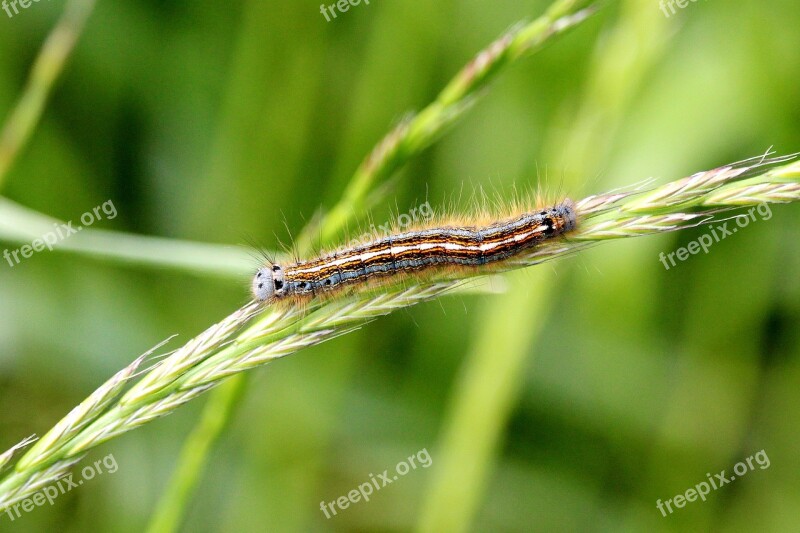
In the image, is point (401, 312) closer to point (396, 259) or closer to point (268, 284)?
point (396, 259)

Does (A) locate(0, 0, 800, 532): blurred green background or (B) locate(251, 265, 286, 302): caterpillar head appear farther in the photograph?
(A) locate(0, 0, 800, 532): blurred green background

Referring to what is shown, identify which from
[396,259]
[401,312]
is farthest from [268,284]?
[401,312]

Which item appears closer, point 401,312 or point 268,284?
point 268,284

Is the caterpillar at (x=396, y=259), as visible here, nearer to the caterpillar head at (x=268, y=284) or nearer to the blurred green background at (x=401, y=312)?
the caterpillar head at (x=268, y=284)

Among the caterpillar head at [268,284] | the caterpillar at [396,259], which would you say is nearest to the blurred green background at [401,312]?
the caterpillar at [396,259]

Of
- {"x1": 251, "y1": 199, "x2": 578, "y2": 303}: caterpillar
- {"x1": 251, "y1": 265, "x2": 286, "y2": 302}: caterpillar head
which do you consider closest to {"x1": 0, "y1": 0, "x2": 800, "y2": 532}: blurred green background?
{"x1": 251, "y1": 199, "x2": 578, "y2": 303}: caterpillar

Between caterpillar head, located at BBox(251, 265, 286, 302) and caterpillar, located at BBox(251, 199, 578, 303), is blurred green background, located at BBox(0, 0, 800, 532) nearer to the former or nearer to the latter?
caterpillar, located at BBox(251, 199, 578, 303)
